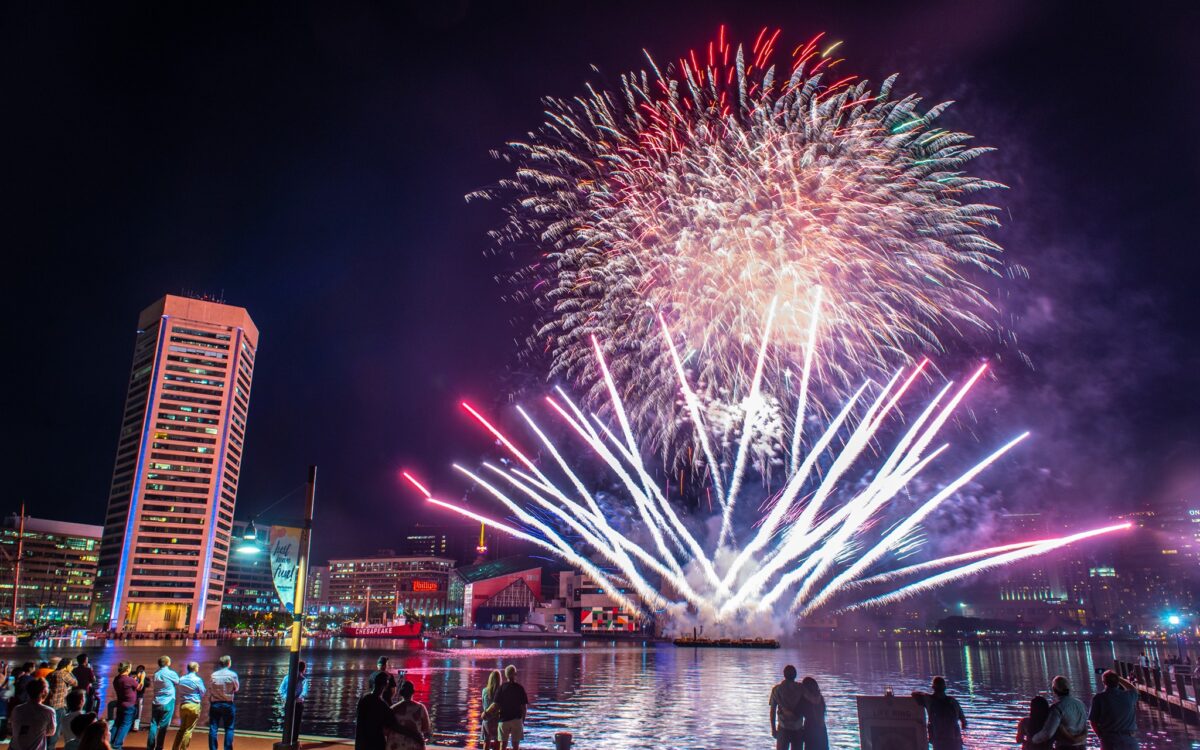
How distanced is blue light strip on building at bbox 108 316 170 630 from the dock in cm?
17642

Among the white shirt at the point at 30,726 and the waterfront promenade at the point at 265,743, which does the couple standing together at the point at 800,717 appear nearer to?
the waterfront promenade at the point at 265,743

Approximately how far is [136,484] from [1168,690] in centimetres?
19619

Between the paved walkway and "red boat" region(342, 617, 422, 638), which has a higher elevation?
the paved walkway

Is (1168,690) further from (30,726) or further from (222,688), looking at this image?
(30,726)

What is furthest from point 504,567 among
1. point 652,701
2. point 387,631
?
point 652,701

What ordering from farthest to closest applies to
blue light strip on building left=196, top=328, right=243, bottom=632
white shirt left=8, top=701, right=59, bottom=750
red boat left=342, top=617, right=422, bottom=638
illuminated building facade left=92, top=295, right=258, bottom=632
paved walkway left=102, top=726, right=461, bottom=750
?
1. blue light strip on building left=196, top=328, right=243, bottom=632
2. illuminated building facade left=92, top=295, right=258, bottom=632
3. red boat left=342, top=617, right=422, bottom=638
4. paved walkway left=102, top=726, right=461, bottom=750
5. white shirt left=8, top=701, right=59, bottom=750

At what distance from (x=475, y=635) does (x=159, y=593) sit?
74958 mm

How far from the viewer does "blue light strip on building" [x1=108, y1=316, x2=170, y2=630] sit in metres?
165

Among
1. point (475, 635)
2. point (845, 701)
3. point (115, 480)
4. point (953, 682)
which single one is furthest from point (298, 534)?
point (115, 480)

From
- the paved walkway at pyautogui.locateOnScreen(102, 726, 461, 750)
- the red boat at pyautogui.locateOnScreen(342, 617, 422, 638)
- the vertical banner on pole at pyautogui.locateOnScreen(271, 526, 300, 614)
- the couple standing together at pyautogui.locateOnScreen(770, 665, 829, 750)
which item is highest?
the vertical banner on pole at pyautogui.locateOnScreen(271, 526, 300, 614)

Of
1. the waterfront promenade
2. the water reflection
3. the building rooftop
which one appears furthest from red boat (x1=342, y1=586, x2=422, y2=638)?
the waterfront promenade

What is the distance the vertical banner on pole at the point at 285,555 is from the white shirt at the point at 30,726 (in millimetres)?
8071

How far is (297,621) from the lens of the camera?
14844mm

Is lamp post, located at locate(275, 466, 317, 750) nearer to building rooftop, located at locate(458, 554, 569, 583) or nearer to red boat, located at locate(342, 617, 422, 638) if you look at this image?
red boat, located at locate(342, 617, 422, 638)
